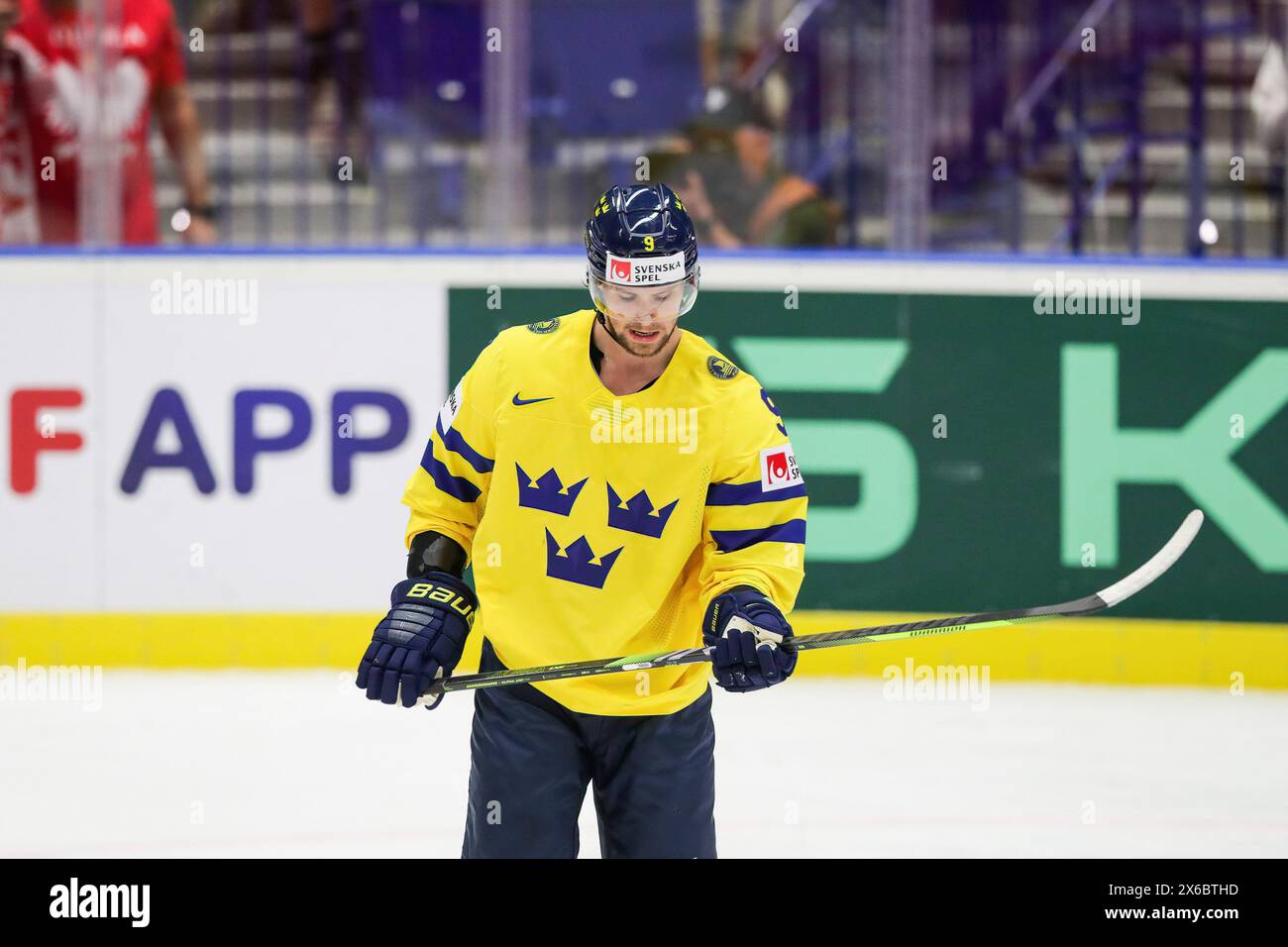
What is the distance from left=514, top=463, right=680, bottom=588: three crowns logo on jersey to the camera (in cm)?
286

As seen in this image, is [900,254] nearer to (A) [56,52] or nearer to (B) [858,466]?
(B) [858,466]

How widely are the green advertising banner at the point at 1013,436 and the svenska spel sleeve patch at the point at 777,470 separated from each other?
3.72 meters

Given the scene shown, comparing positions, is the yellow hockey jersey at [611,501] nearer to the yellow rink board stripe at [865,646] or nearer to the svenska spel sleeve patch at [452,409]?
the svenska spel sleeve patch at [452,409]

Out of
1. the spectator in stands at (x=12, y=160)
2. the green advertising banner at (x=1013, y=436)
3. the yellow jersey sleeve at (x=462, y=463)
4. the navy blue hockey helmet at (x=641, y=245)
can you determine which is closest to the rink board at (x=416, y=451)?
the green advertising banner at (x=1013, y=436)

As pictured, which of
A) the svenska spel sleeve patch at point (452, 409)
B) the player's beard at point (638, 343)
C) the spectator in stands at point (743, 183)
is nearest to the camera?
the player's beard at point (638, 343)

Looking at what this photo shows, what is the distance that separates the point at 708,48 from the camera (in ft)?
22.5

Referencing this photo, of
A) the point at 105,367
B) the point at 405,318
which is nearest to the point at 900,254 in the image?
the point at 405,318

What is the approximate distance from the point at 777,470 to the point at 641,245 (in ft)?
1.45

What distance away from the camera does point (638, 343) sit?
2.84m

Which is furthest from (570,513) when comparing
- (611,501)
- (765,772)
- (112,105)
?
(112,105)

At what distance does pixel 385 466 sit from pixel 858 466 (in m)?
1.82

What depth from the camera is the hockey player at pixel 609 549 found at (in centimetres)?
285

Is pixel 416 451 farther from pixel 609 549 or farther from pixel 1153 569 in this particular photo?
pixel 1153 569

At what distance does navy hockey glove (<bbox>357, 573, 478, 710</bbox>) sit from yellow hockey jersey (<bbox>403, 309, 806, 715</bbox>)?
0.07m
